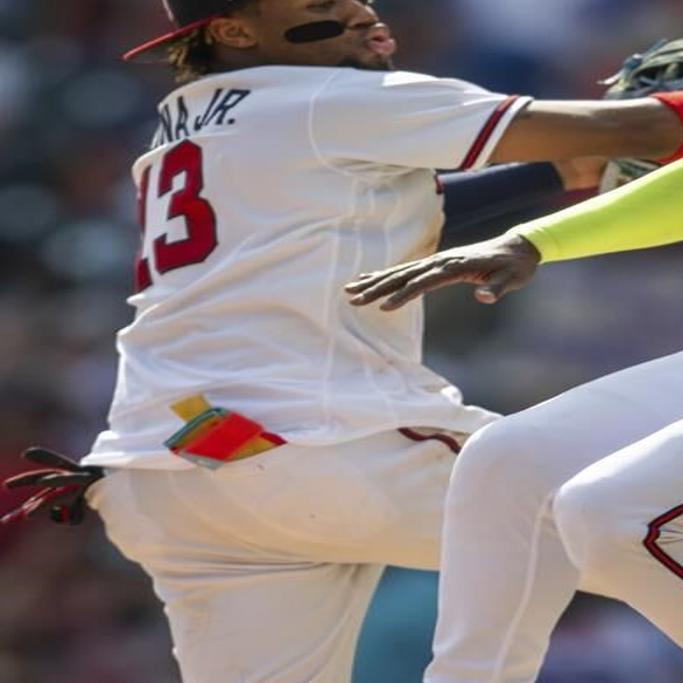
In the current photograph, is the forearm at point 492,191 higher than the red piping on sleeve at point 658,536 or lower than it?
lower

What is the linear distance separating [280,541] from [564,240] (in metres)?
0.99

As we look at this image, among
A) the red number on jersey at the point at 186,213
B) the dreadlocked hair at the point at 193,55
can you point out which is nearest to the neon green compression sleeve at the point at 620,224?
the red number on jersey at the point at 186,213

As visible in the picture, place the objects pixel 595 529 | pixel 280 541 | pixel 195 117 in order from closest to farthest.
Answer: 1. pixel 595 529
2. pixel 280 541
3. pixel 195 117

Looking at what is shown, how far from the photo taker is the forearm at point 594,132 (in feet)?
11.0

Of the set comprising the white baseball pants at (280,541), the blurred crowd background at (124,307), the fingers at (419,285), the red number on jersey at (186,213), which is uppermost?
the fingers at (419,285)

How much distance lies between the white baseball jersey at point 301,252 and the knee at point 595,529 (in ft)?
2.67

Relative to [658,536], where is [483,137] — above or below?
above

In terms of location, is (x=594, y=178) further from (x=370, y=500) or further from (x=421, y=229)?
(x=370, y=500)

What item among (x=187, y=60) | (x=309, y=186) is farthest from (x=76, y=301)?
(x=309, y=186)

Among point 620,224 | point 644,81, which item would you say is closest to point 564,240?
point 620,224

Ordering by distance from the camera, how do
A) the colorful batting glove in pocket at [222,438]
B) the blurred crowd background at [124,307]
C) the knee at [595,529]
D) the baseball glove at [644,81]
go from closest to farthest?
the knee at [595,529] < the colorful batting glove in pocket at [222,438] < the baseball glove at [644,81] < the blurred crowd background at [124,307]

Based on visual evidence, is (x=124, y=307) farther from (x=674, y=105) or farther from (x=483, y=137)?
(x=674, y=105)

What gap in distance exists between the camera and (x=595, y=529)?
2.52 metres

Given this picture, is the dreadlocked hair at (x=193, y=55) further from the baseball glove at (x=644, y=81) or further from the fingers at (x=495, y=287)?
the fingers at (x=495, y=287)
